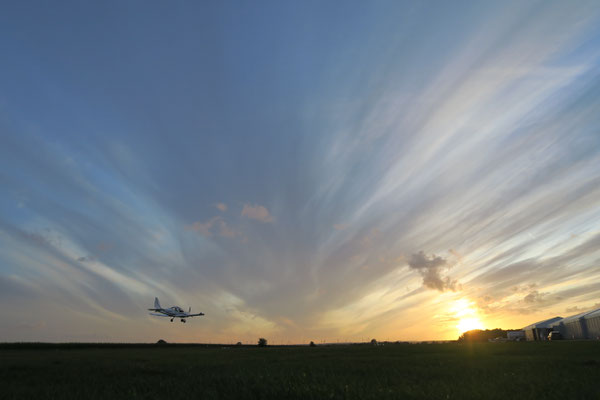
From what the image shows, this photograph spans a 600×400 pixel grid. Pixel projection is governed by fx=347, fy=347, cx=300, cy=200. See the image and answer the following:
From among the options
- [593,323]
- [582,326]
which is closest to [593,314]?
[593,323]

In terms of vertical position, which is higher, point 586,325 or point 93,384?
point 586,325

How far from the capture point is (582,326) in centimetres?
9412

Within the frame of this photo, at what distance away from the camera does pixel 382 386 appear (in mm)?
8133

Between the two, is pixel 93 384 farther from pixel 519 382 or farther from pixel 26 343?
pixel 26 343

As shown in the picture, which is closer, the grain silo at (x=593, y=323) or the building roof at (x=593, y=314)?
the grain silo at (x=593, y=323)

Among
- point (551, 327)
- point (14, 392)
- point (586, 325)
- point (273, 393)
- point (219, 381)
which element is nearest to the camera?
point (273, 393)

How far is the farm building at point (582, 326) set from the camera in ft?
292

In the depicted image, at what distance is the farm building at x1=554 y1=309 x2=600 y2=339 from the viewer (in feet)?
292

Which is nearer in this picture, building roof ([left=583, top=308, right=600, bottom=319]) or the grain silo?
the grain silo

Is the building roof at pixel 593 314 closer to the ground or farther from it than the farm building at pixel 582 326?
farther from it

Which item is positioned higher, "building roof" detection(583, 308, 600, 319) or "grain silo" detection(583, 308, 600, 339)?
"building roof" detection(583, 308, 600, 319)

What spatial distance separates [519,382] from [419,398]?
361 cm

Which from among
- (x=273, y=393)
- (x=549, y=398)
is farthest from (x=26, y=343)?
(x=549, y=398)

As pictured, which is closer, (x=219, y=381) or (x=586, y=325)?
(x=219, y=381)
